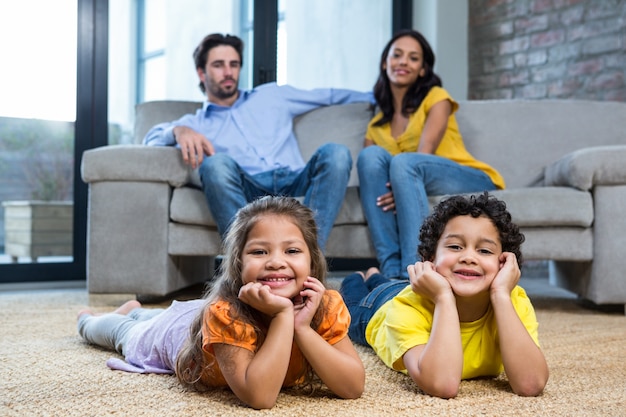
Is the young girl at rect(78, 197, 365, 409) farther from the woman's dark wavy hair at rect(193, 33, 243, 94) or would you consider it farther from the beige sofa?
the woman's dark wavy hair at rect(193, 33, 243, 94)

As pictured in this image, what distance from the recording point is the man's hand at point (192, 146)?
2.43m

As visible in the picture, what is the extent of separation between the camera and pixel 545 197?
236cm

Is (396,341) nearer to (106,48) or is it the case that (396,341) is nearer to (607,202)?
(607,202)

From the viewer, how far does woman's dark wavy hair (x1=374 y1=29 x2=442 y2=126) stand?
9.14 feet

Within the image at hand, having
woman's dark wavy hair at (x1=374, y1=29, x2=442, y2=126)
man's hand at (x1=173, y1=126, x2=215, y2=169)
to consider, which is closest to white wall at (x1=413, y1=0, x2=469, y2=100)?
woman's dark wavy hair at (x1=374, y1=29, x2=442, y2=126)

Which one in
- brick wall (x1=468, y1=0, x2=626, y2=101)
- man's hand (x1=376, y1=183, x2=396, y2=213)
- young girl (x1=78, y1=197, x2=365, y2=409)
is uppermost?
brick wall (x1=468, y1=0, x2=626, y2=101)

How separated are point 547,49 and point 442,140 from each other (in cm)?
149

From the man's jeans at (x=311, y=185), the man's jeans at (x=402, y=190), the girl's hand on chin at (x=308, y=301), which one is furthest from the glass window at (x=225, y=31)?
the girl's hand on chin at (x=308, y=301)

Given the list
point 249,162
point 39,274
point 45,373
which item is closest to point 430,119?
point 249,162

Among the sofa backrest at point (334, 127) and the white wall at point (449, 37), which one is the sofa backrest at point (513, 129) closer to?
the sofa backrest at point (334, 127)

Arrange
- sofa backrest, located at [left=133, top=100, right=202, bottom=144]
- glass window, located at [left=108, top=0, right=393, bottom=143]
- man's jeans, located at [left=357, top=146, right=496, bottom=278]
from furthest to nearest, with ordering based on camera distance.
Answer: glass window, located at [left=108, top=0, right=393, bottom=143] < sofa backrest, located at [left=133, top=100, right=202, bottom=144] < man's jeans, located at [left=357, top=146, right=496, bottom=278]

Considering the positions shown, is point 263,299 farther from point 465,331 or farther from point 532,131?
point 532,131

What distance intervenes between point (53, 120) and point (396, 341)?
260cm

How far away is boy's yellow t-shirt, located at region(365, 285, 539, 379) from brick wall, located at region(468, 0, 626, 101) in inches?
105
